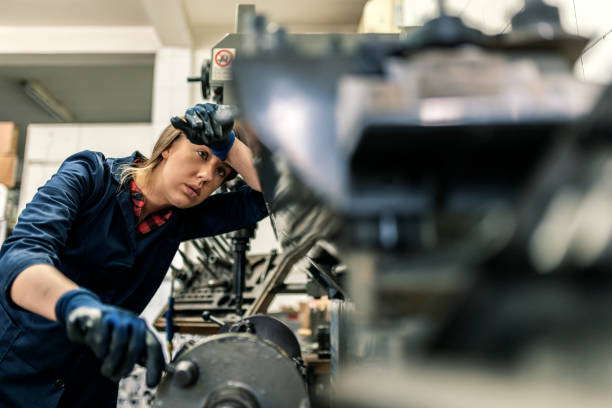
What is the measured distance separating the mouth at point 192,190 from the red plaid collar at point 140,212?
12 cm

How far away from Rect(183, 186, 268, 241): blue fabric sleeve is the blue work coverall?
0.03 m

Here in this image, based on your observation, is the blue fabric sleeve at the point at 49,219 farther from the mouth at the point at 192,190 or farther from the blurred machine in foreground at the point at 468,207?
the blurred machine in foreground at the point at 468,207

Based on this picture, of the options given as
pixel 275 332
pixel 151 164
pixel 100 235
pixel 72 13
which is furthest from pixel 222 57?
pixel 72 13

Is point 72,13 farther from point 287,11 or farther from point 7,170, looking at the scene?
point 287,11

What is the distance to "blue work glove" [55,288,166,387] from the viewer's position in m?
0.60

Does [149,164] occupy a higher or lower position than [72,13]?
lower

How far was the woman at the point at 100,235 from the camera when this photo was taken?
0.83m

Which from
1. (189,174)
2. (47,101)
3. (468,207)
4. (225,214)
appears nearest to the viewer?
(468,207)

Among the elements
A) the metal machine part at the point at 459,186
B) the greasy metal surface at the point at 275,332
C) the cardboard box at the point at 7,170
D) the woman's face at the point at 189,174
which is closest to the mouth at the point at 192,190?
the woman's face at the point at 189,174

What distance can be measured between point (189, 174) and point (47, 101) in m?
4.94

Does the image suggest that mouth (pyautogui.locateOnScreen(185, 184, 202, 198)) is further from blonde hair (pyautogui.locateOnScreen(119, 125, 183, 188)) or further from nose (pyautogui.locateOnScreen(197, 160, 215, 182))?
blonde hair (pyautogui.locateOnScreen(119, 125, 183, 188))

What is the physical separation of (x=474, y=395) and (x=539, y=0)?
41 cm

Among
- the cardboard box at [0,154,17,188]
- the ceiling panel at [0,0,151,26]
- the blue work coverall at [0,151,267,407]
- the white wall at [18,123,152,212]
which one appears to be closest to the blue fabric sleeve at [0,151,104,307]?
the blue work coverall at [0,151,267,407]

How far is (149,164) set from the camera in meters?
1.22
